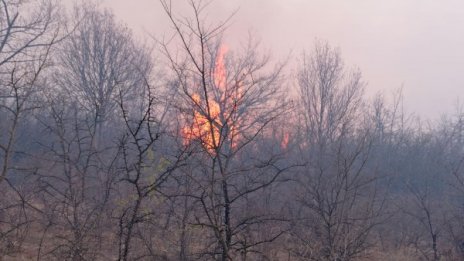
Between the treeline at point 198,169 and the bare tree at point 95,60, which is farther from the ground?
the bare tree at point 95,60

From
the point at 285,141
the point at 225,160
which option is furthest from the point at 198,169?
the point at 285,141

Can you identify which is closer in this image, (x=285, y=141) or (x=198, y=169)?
(x=198, y=169)

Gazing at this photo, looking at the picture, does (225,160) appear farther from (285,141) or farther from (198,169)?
(285,141)

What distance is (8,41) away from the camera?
59.5ft

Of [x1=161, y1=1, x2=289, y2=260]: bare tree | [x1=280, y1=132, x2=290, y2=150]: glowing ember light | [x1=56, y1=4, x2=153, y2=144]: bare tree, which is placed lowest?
[x1=161, y1=1, x2=289, y2=260]: bare tree

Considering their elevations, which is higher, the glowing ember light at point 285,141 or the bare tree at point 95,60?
the bare tree at point 95,60

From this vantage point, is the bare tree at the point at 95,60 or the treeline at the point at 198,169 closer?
the treeline at the point at 198,169

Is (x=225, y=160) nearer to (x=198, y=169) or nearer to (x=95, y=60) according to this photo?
(x=198, y=169)

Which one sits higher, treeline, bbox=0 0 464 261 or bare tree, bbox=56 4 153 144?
bare tree, bbox=56 4 153 144

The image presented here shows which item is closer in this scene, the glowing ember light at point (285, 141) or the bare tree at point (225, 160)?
the bare tree at point (225, 160)

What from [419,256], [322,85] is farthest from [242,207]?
[322,85]

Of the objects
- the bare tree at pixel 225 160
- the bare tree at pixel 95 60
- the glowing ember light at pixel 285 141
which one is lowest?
the bare tree at pixel 225 160

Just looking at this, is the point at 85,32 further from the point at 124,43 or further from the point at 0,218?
the point at 0,218

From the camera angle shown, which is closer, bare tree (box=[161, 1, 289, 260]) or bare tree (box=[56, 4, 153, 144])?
bare tree (box=[161, 1, 289, 260])
